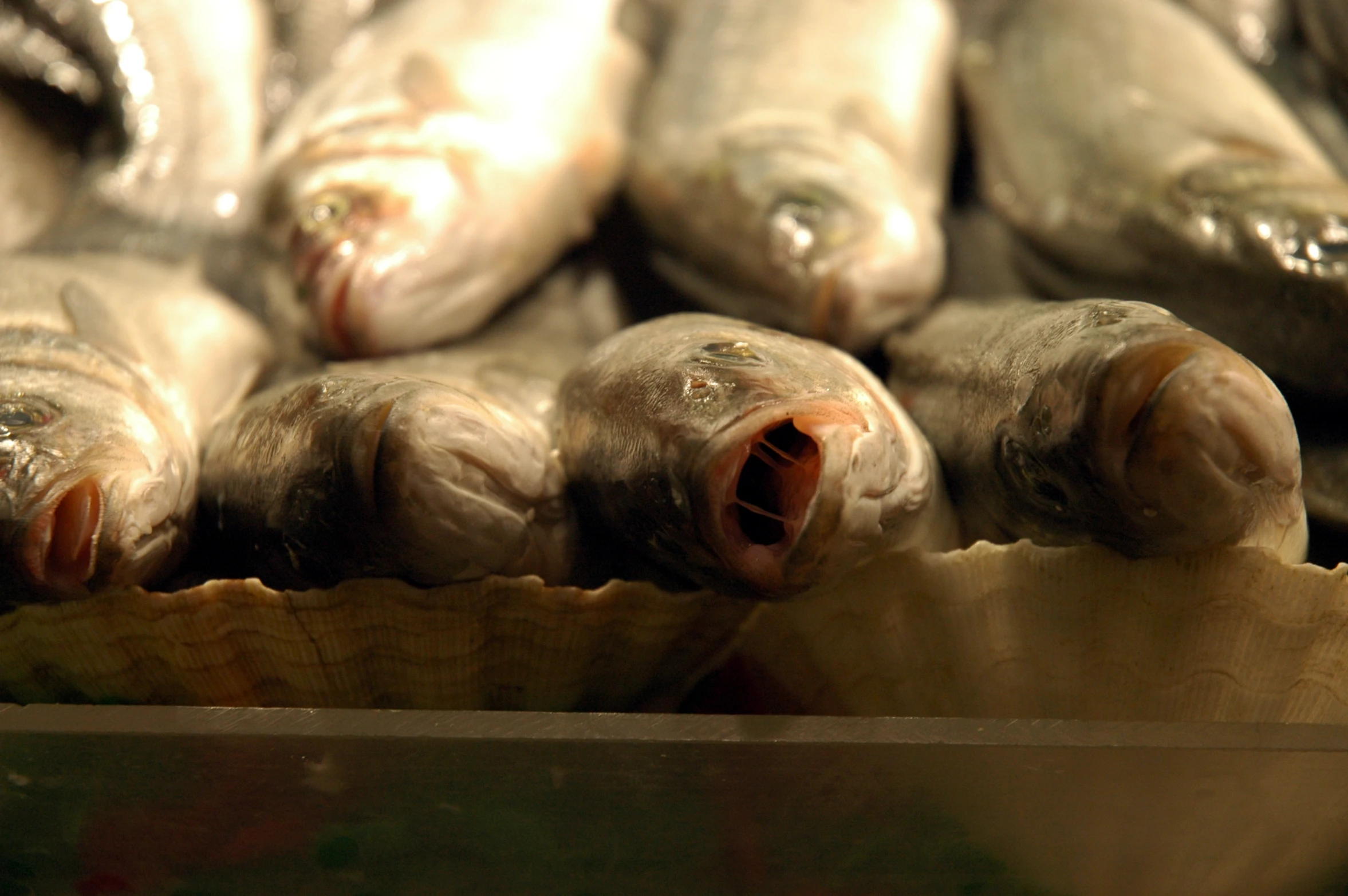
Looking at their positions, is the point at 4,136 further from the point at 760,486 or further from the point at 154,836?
the point at 760,486

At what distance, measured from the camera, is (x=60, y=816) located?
1.97ft

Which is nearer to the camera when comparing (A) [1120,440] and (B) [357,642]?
(A) [1120,440]

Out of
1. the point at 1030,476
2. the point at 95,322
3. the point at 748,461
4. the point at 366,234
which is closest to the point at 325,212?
the point at 366,234

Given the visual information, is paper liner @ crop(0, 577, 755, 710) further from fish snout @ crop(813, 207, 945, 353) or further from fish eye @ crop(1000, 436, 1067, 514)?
fish snout @ crop(813, 207, 945, 353)

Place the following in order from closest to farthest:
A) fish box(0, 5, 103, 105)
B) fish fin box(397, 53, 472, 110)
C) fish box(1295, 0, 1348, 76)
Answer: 1. fish fin box(397, 53, 472, 110)
2. fish box(1295, 0, 1348, 76)
3. fish box(0, 5, 103, 105)

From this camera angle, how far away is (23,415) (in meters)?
0.72

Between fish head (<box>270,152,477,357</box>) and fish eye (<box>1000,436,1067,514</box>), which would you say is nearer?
fish eye (<box>1000,436,1067,514</box>)

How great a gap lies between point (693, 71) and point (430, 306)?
1.58 ft

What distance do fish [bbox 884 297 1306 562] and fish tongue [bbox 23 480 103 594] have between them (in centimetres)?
61

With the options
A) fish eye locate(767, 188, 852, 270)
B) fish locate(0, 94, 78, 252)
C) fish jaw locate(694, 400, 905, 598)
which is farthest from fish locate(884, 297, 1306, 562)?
fish locate(0, 94, 78, 252)

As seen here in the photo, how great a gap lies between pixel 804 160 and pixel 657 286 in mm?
239

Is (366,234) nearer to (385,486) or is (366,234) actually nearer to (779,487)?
(385,486)

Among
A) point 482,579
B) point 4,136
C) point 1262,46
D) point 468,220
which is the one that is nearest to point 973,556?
point 482,579

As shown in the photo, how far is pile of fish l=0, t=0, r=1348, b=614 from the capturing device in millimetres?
634
